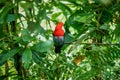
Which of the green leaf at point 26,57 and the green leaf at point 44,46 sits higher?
the green leaf at point 44,46

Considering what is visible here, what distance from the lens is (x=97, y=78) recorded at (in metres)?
1.91

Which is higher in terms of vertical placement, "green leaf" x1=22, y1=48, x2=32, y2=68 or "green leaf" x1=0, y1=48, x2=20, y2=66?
"green leaf" x1=22, y1=48, x2=32, y2=68

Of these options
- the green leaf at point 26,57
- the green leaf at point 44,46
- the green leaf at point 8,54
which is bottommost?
the green leaf at point 8,54

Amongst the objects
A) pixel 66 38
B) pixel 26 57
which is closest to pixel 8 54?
pixel 26 57

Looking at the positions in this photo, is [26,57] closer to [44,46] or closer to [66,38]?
[44,46]

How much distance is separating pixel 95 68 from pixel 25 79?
317mm

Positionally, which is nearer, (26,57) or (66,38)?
(26,57)

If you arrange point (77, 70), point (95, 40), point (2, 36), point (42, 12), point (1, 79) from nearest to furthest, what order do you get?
point (42, 12) < point (2, 36) < point (1, 79) < point (77, 70) < point (95, 40)

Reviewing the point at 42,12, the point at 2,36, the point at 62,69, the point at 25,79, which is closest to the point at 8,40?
the point at 2,36

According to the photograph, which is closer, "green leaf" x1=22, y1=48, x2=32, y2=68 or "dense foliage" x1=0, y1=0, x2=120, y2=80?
"dense foliage" x1=0, y1=0, x2=120, y2=80

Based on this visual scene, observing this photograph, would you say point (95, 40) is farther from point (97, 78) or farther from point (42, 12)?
point (42, 12)

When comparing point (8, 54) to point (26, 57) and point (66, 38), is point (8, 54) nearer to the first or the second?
point (26, 57)

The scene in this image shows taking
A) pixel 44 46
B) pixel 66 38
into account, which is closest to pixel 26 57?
pixel 44 46

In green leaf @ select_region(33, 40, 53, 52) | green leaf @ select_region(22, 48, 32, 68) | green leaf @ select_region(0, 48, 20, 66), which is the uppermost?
green leaf @ select_region(33, 40, 53, 52)
